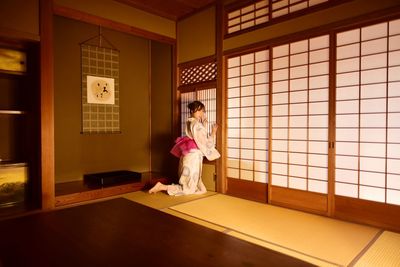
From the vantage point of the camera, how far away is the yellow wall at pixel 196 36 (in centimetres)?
441

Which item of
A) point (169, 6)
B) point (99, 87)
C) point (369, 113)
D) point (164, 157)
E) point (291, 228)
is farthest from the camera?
point (164, 157)

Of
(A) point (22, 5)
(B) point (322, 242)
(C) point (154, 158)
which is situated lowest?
(B) point (322, 242)

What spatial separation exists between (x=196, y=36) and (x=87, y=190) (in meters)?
2.96

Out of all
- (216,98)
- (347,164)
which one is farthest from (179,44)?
(347,164)

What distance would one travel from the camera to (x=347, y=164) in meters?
3.06

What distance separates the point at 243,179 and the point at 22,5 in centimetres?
358

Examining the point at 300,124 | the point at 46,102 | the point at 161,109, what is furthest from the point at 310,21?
the point at 46,102

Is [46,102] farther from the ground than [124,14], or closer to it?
closer to it

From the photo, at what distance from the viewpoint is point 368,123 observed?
2.91 metres

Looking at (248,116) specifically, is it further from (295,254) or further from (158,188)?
(295,254)

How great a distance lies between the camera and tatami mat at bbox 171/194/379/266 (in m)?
2.25

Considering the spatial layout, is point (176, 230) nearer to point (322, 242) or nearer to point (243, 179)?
point (322, 242)

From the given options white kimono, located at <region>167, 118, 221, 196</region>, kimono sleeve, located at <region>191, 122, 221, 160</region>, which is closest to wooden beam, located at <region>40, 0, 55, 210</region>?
white kimono, located at <region>167, 118, 221, 196</region>

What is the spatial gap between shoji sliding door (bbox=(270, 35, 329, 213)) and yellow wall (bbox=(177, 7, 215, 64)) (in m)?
1.19
